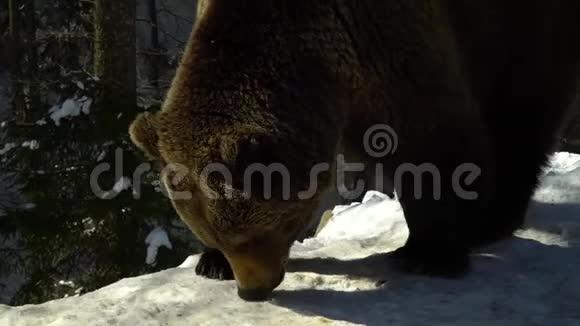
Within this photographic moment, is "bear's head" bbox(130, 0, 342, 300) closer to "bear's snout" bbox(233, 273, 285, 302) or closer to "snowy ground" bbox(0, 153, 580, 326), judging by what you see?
"bear's snout" bbox(233, 273, 285, 302)

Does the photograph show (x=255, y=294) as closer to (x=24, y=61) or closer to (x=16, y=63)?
(x=16, y=63)

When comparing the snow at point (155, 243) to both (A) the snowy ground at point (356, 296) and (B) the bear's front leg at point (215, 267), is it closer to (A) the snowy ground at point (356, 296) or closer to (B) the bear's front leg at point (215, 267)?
(A) the snowy ground at point (356, 296)

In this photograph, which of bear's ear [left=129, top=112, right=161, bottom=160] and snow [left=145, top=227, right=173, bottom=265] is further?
snow [left=145, top=227, right=173, bottom=265]

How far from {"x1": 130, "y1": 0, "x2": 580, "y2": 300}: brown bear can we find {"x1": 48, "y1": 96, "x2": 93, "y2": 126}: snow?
415 cm

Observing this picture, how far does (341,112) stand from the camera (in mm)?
3092

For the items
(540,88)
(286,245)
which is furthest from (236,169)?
(540,88)

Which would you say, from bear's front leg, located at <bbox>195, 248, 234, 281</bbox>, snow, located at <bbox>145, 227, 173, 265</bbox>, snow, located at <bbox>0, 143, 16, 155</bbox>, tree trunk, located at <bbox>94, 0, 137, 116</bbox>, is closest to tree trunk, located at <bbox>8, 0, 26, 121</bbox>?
snow, located at <bbox>0, 143, 16, 155</bbox>

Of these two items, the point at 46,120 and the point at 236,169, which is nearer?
the point at 236,169

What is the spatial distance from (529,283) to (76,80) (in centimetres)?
533

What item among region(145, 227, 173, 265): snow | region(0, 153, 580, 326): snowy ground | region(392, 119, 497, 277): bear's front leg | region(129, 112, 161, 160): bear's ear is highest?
region(129, 112, 161, 160): bear's ear

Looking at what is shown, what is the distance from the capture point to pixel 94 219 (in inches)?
286

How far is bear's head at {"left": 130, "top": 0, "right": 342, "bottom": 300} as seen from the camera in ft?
8.98

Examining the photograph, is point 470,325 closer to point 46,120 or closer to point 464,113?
point 464,113

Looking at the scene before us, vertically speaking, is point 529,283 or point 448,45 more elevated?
point 448,45
